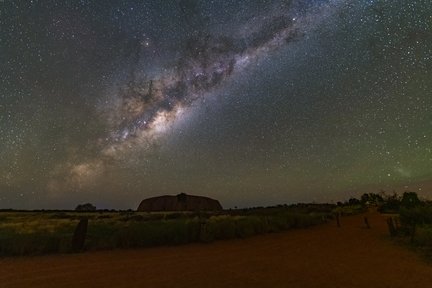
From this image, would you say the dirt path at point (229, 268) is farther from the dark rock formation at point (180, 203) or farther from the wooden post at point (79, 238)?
the dark rock formation at point (180, 203)

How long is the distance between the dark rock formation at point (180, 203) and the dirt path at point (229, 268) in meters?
97.0

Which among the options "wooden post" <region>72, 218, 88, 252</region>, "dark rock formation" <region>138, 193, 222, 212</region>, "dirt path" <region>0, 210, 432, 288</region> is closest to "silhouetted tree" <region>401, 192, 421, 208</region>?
"dirt path" <region>0, 210, 432, 288</region>

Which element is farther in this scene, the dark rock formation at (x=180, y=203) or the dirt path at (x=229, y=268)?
the dark rock formation at (x=180, y=203)

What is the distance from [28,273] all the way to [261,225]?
56.5ft

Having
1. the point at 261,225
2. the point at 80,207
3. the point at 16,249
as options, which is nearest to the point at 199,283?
the point at 16,249

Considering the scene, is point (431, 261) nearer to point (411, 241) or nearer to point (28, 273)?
point (411, 241)

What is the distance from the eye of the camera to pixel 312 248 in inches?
664

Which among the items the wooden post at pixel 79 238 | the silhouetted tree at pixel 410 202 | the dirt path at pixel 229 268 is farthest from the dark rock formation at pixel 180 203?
the dirt path at pixel 229 268

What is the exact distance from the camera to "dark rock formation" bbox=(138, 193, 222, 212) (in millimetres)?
118250

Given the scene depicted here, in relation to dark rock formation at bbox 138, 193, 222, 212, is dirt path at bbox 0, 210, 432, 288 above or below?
below

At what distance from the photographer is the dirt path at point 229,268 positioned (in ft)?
32.6

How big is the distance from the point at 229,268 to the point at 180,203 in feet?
357

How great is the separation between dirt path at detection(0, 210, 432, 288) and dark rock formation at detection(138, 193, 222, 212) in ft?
318

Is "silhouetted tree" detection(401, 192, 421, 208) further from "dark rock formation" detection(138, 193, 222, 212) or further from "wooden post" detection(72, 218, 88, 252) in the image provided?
"dark rock formation" detection(138, 193, 222, 212)
